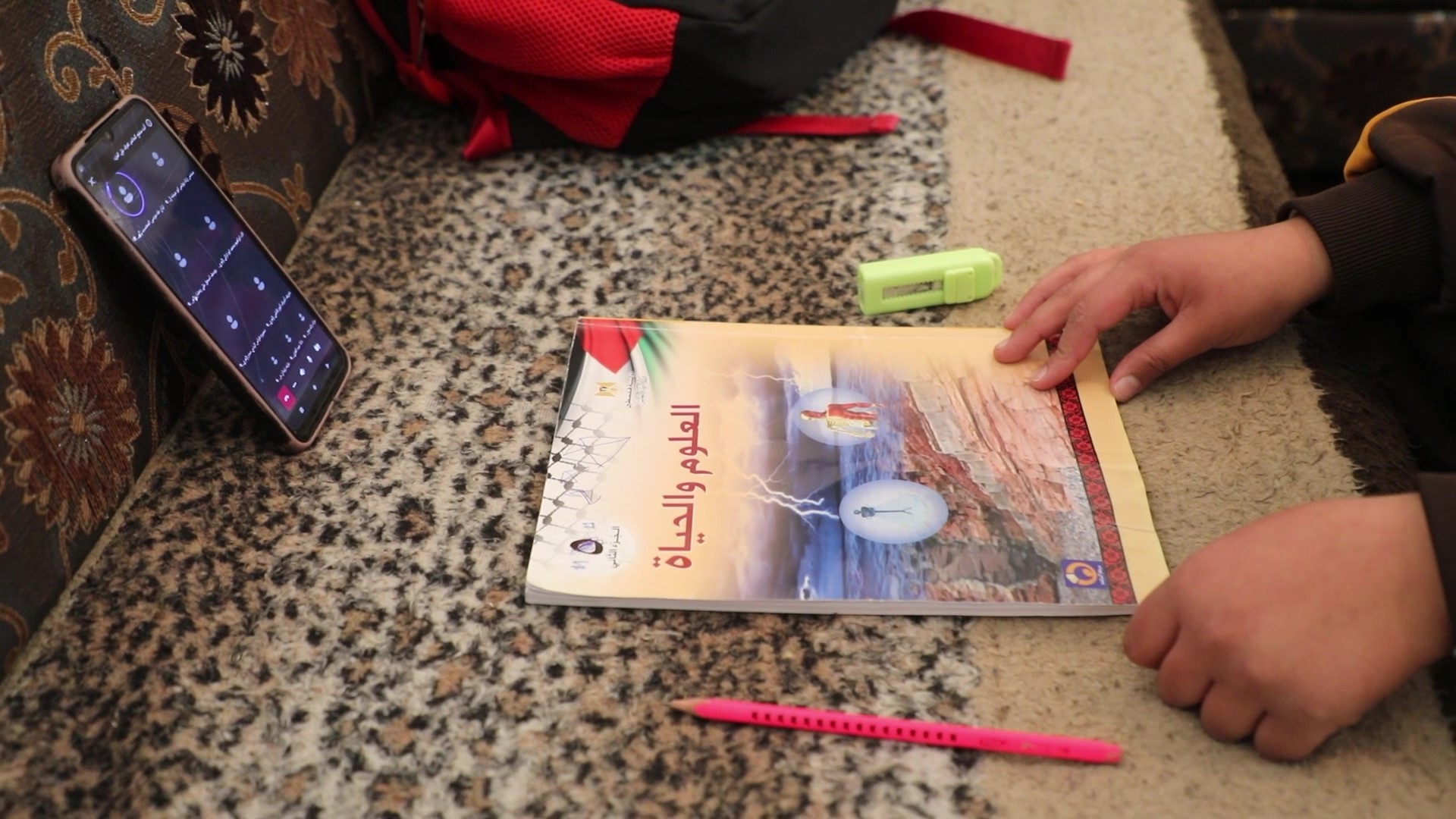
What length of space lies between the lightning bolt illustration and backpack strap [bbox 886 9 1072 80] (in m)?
0.52

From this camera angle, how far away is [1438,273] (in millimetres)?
601

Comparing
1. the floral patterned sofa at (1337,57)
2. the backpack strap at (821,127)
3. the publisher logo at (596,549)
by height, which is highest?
the backpack strap at (821,127)

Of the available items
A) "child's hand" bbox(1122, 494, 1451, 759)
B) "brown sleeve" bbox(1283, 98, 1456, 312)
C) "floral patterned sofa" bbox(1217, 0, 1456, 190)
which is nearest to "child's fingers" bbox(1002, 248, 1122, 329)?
"brown sleeve" bbox(1283, 98, 1456, 312)

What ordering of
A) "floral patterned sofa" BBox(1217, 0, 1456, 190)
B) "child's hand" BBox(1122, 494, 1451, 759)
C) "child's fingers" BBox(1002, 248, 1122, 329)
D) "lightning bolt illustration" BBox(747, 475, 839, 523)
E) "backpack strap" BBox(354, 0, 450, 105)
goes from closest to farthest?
"child's hand" BBox(1122, 494, 1451, 759)
"lightning bolt illustration" BBox(747, 475, 839, 523)
"child's fingers" BBox(1002, 248, 1122, 329)
"backpack strap" BBox(354, 0, 450, 105)
"floral patterned sofa" BBox(1217, 0, 1456, 190)

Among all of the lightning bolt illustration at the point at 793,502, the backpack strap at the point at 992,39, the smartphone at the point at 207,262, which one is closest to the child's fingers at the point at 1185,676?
the lightning bolt illustration at the point at 793,502

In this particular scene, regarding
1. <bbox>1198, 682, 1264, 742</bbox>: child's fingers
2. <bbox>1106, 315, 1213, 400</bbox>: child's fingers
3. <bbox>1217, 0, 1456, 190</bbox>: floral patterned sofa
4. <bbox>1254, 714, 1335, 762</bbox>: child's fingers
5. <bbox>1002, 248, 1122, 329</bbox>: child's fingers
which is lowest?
<bbox>1217, 0, 1456, 190</bbox>: floral patterned sofa

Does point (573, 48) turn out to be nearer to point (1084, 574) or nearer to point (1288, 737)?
point (1084, 574)

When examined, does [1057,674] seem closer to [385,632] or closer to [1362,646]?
[1362,646]

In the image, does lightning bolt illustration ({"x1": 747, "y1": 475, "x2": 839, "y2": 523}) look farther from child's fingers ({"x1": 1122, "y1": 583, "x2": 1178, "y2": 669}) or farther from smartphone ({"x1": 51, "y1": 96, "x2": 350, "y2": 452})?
smartphone ({"x1": 51, "y1": 96, "x2": 350, "y2": 452})

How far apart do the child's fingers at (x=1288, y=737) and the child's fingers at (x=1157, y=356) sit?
219 mm

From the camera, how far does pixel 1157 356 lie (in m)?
0.60

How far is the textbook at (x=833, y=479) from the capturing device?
0.51 metres

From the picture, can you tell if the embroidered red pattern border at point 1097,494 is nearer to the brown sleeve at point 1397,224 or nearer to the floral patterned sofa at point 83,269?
the brown sleeve at point 1397,224

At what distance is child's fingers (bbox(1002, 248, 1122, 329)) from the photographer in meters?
0.65
